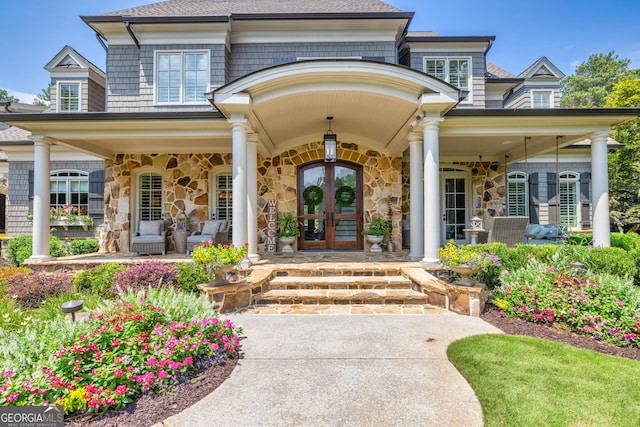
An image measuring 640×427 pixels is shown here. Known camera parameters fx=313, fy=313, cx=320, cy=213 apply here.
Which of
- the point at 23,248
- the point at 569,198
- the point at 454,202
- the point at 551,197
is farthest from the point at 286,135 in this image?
the point at 569,198

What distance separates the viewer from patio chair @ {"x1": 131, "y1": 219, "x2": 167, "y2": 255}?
767cm

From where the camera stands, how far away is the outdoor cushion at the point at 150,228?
816 cm

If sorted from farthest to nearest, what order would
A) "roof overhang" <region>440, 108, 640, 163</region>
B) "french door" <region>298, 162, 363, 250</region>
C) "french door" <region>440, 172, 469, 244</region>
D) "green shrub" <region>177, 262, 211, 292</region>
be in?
"french door" <region>440, 172, 469, 244</region>, "french door" <region>298, 162, 363, 250</region>, "roof overhang" <region>440, 108, 640, 163</region>, "green shrub" <region>177, 262, 211, 292</region>

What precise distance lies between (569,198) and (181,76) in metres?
13.1

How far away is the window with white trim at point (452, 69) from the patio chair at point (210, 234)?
7.35 m

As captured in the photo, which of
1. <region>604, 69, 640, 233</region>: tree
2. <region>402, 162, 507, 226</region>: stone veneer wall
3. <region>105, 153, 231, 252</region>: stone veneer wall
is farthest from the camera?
<region>604, 69, 640, 233</region>: tree

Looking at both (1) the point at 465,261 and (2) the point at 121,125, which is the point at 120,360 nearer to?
(1) the point at 465,261

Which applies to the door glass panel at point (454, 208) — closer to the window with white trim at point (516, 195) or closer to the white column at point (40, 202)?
the window with white trim at point (516, 195)

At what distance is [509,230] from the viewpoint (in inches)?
260

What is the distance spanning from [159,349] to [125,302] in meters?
0.93

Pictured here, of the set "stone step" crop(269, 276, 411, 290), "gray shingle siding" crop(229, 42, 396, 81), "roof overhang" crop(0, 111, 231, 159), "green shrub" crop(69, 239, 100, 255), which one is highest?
"gray shingle siding" crop(229, 42, 396, 81)

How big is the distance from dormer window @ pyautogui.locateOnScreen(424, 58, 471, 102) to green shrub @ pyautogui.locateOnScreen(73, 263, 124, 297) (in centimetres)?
932

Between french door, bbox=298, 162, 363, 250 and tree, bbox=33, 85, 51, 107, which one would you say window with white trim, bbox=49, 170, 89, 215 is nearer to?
french door, bbox=298, 162, 363, 250

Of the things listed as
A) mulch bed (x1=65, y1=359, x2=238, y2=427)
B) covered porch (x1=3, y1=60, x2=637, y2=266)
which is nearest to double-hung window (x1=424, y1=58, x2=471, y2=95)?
covered porch (x1=3, y1=60, x2=637, y2=266)
